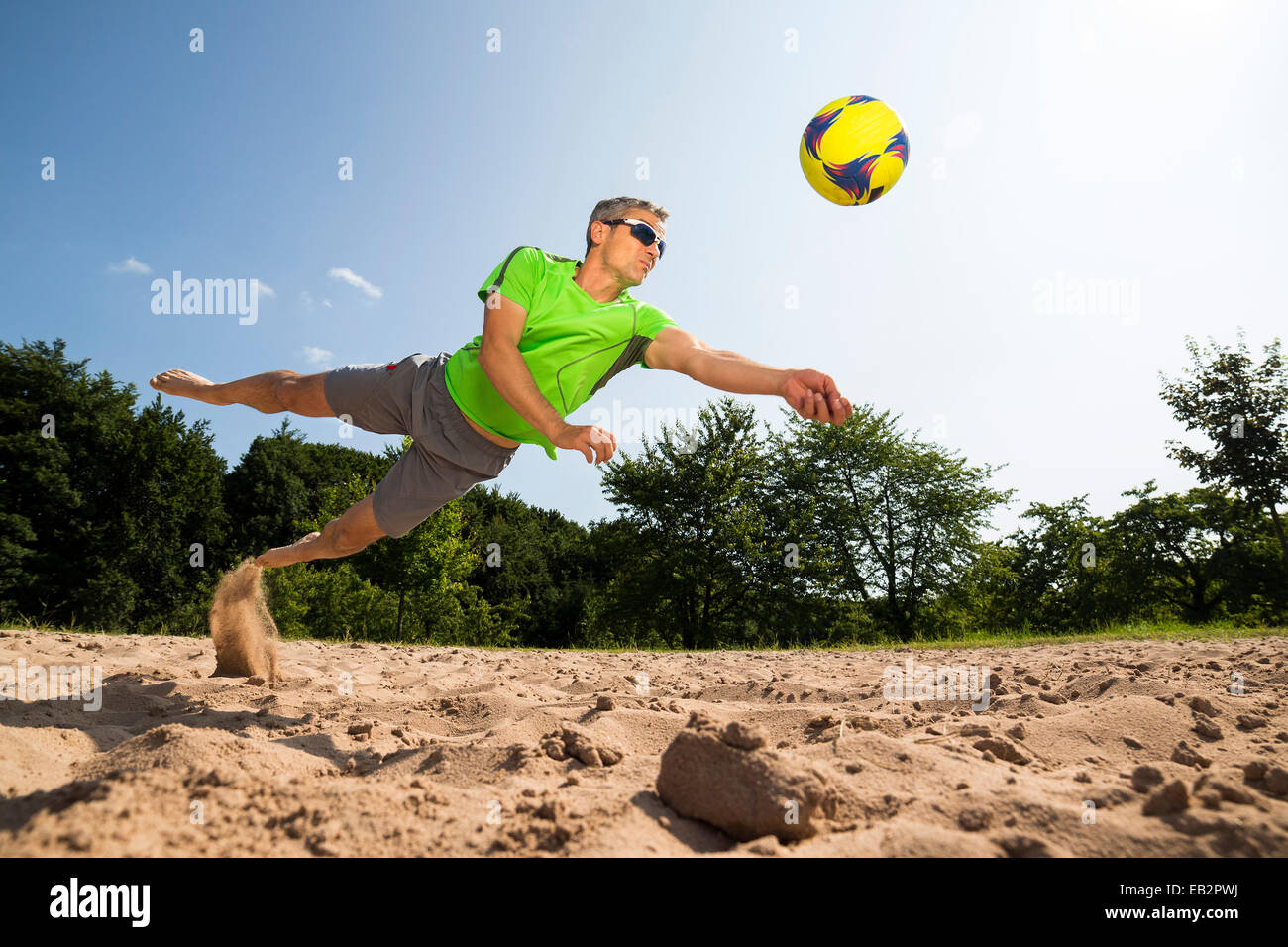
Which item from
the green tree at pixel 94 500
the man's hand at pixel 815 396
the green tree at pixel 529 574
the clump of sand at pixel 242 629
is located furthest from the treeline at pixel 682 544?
the man's hand at pixel 815 396

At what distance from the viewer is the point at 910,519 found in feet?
77.9

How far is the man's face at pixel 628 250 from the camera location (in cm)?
330

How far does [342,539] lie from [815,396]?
280 cm

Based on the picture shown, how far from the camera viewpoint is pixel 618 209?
3344mm

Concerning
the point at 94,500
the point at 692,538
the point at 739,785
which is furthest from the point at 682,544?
the point at 739,785

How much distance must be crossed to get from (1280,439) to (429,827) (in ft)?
71.7

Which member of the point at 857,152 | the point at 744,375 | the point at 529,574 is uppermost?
the point at 857,152

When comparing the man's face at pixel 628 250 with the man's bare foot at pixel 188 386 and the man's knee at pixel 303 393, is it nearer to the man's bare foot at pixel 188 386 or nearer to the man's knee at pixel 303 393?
the man's knee at pixel 303 393

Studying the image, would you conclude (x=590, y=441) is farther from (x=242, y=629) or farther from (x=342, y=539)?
(x=242, y=629)

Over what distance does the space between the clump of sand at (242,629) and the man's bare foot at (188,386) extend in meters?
0.98

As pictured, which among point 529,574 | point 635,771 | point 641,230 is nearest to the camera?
point 635,771

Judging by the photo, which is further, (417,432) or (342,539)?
(342,539)
